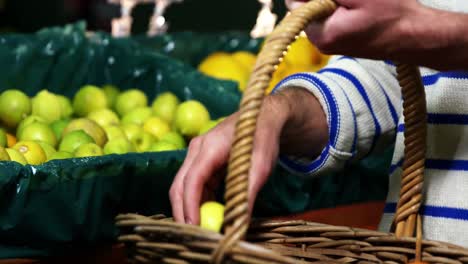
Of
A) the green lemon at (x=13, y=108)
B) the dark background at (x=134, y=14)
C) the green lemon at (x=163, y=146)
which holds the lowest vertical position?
the green lemon at (x=163, y=146)

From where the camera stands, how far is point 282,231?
36.5 inches

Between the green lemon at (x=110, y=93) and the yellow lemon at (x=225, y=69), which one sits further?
the yellow lemon at (x=225, y=69)

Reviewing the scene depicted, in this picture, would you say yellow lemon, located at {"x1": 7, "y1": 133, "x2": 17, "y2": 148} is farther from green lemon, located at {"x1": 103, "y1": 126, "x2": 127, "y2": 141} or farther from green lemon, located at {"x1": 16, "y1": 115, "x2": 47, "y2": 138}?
green lemon, located at {"x1": 103, "y1": 126, "x2": 127, "y2": 141}

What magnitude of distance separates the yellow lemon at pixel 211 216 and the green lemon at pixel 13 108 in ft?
2.45

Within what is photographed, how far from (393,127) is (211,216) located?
47 cm

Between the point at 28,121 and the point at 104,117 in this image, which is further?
the point at 104,117

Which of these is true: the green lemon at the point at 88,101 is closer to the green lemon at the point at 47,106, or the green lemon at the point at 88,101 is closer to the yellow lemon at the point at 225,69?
the green lemon at the point at 47,106

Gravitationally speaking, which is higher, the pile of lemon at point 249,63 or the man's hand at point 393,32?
the pile of lemon at point 249,63

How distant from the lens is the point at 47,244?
105cm

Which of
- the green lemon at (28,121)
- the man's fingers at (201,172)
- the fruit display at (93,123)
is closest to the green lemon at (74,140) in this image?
the fruit display at (93,123)

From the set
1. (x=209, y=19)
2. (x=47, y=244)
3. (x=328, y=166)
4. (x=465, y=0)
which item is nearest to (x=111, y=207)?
(x=47, y=244)

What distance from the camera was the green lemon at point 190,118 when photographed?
4.88ft

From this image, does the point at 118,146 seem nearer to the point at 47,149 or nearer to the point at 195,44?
the point at 47,149

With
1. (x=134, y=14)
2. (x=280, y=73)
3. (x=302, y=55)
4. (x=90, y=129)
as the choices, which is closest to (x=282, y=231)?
(x=90, y=129)
